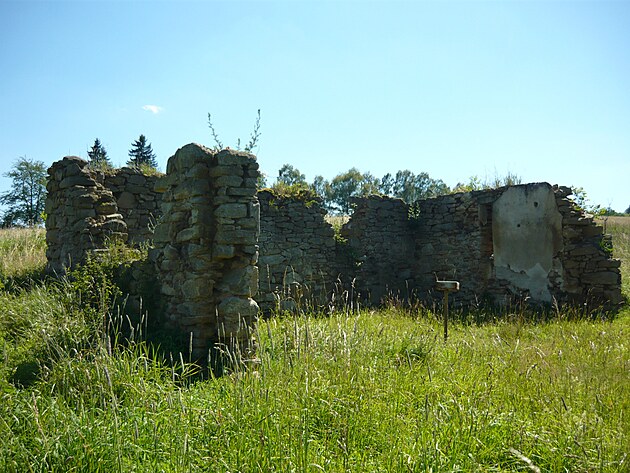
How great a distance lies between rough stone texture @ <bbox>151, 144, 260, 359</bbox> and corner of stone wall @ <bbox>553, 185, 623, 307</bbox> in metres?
7.48

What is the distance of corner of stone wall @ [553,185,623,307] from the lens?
356 inches

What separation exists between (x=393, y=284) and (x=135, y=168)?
23.1ft

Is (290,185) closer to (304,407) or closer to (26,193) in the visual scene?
(304,407)

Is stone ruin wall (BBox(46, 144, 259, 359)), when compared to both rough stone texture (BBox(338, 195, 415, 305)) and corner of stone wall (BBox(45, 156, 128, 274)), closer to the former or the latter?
corner of stone wall (BBox(45, 156, 128, 274))

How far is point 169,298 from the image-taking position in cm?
566

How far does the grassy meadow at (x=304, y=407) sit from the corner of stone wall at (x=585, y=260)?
3.93m

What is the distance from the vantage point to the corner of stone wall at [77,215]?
6.91 m

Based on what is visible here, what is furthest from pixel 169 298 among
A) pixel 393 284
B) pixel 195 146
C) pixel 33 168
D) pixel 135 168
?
pixel 33 168

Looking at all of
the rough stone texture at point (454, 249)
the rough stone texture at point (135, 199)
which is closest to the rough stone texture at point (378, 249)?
the rough stone texture at point (454, 249)

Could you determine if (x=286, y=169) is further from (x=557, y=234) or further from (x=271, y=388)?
(x=271, y=388)

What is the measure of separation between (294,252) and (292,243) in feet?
0.70

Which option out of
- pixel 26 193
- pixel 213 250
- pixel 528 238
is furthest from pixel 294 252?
pixel 26 193

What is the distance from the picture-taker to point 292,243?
9.71 m

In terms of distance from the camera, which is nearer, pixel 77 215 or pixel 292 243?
pixel 77 215
